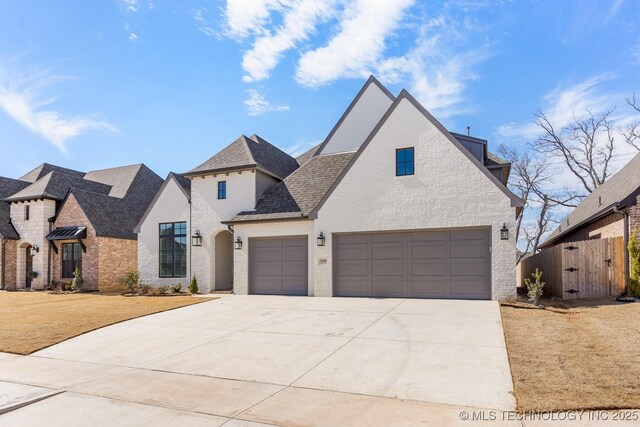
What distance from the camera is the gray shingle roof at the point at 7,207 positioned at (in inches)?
969

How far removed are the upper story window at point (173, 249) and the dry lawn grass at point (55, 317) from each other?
434 centimetres

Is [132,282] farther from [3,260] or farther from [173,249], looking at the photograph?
[3,260]

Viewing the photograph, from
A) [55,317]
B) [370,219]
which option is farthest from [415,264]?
[55,317]

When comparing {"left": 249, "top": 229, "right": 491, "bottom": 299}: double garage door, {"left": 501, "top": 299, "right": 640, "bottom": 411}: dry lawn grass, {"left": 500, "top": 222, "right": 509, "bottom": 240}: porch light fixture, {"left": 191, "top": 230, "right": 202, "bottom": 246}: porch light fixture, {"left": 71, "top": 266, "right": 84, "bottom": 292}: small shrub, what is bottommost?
{"left": 71, "top": 266, "right": 84, "bottom": 292}: small shrub

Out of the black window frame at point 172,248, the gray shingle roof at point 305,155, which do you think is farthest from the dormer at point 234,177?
the gray shingle roof at point 305,155

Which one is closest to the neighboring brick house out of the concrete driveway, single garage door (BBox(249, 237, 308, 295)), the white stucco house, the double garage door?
the white stucco house

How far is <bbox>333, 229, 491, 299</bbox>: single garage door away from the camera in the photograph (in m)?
13.6

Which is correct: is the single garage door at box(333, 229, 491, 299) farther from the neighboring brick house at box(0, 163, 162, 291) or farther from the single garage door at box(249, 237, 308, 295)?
the neighboring brick house at box(0, 163, 162, 291)

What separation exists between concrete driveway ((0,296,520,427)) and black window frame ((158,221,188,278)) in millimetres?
9423

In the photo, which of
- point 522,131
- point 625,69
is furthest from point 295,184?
point 522,131

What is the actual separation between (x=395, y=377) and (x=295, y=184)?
13.6m

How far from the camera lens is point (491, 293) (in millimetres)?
13188

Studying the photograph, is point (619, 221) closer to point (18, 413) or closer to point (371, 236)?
point (371, 236)

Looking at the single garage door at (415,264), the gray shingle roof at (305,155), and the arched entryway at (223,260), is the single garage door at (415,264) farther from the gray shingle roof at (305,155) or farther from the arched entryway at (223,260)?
the gray shingle roof at (305,155)
